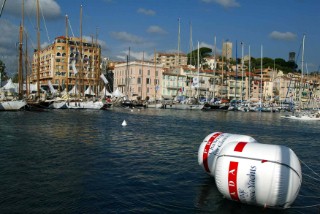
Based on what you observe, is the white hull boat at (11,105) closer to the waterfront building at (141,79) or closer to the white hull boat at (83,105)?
the white hull boat at (83,105)

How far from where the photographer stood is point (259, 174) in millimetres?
9516

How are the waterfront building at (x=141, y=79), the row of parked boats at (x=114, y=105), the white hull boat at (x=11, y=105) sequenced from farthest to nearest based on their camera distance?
the waterfront building at (x=141, y=79)
the row of parked boats at (x=114, y=105)
the white hull boat at (x=11, y=105)

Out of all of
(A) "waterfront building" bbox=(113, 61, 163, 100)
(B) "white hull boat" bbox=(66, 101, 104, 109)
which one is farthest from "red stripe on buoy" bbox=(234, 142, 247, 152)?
(A) "waterfront building" bbox=(113, 61, 163, 100)

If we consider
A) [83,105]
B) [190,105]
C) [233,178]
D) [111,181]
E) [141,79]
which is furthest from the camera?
[141,79]

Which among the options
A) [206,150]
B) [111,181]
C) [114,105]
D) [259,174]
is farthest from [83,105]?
[259,174]

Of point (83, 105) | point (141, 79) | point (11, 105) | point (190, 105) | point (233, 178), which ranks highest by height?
point (141, 79)

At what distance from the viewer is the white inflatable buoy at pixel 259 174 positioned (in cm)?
941

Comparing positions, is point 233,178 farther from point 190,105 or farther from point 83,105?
point 190,105

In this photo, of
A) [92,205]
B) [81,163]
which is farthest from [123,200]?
[81,163]

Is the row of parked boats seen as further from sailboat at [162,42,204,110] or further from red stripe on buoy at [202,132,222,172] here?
red stripe on buoy at [202,132,222,172]

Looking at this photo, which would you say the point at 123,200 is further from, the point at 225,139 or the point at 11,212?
the point at 225,139

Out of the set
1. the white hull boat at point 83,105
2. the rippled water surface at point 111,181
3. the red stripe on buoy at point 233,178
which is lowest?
the rippled water surface at point 111,181

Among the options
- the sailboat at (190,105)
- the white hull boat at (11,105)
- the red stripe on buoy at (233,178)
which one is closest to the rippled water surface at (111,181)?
the red stripe on buoy at (233,178)

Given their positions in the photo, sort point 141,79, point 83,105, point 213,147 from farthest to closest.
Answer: point 141,79
point 83,105
point 213,147
